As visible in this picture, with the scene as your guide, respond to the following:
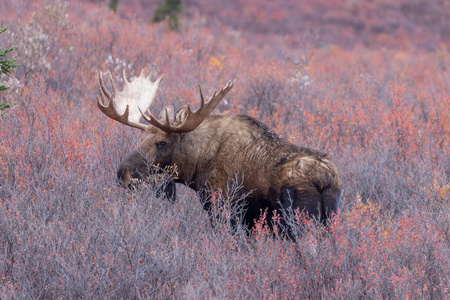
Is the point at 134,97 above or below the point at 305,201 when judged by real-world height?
above

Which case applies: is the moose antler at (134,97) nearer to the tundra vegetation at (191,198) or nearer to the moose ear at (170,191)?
the tundra vegetation at (191,198)

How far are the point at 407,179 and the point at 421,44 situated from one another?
18.5 meters

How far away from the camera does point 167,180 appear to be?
191 inches

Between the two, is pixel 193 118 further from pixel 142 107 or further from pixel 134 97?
pixel 134 97

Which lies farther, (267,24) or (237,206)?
(267,24)

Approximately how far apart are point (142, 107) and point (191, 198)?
108 centimetres

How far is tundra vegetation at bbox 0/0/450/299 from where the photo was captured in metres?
3.65

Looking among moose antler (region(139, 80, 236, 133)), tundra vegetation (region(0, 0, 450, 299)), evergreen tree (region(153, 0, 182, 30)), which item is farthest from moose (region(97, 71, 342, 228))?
evergreen tree (region(153, 0, 182, 30))

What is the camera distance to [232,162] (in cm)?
485

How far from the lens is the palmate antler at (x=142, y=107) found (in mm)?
4859

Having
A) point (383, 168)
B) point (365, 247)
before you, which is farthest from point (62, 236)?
point (383, 168)

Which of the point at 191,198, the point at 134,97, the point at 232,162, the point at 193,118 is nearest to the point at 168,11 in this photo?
the point at 134,97

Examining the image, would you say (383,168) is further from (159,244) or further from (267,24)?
(267,24)

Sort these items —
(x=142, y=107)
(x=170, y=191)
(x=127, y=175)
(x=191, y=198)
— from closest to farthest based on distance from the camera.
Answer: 1. (x=127, y=175)
2. (x=170, y=191)
3. (x=191, y=198)
4. (x=142, y=107)
